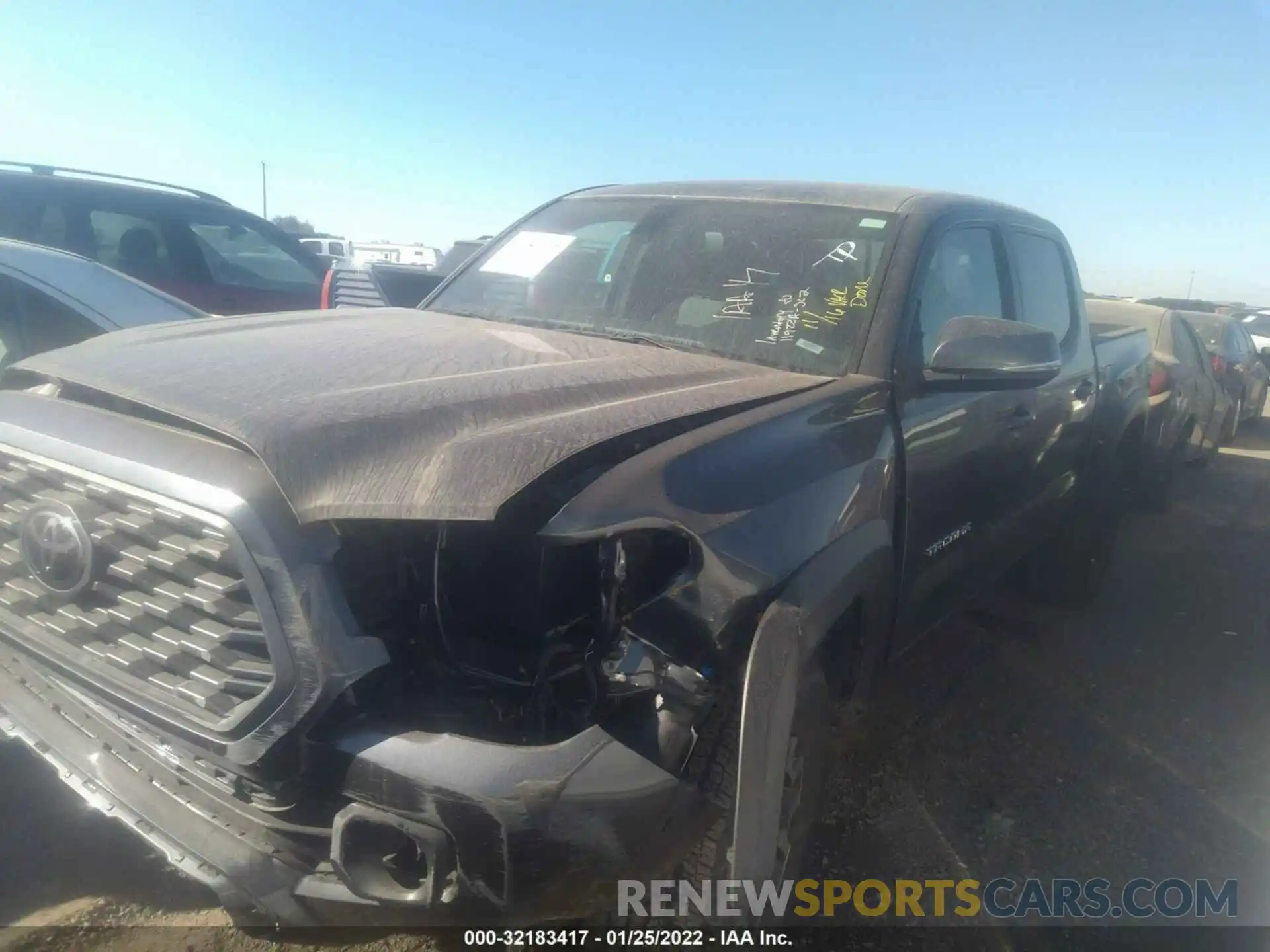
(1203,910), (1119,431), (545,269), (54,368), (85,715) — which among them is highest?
(545,269)

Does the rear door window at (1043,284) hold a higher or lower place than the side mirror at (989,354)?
higher

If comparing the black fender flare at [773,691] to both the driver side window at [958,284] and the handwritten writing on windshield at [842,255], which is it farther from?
the handwritten writing on windshield at [842,255]

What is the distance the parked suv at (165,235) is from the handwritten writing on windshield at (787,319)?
4.75 meters

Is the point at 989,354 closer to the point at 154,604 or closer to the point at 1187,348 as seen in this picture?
the point at 154,604

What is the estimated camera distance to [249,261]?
22.4 feet

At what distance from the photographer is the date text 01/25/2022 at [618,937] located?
191 centimetres

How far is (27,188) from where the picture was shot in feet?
19.6

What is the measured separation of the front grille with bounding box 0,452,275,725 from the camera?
1724 mm

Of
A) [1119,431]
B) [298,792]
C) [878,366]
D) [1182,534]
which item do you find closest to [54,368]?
[298,792]

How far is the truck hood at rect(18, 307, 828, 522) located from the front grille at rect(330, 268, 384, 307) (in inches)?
80.0

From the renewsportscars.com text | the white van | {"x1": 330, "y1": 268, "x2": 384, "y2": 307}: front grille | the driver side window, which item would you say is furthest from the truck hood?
the white van

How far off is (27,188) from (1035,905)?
6738mm

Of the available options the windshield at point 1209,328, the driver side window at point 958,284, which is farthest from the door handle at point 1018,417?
the windshield at point 1209,328

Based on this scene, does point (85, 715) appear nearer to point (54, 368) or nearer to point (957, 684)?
point (54, 368)
